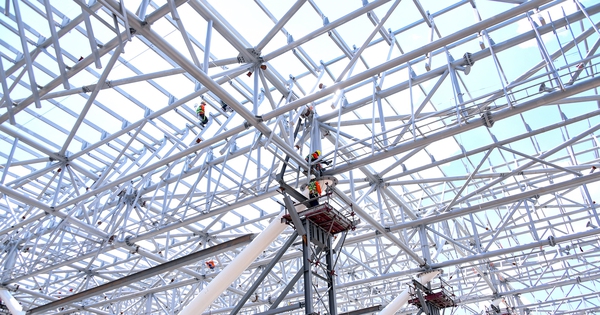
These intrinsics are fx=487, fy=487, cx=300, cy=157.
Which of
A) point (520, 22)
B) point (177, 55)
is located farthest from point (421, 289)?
point (177, 55)

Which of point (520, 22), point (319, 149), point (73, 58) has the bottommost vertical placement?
point (319, 149)

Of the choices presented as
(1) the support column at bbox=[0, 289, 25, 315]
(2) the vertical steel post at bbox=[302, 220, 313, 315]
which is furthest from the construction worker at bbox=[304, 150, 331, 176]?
(1) the support column at bbox=[0, 289, 25, 315]

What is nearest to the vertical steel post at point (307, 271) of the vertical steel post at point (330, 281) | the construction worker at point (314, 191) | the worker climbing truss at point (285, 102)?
the worker climbing truss at point (285, 102)

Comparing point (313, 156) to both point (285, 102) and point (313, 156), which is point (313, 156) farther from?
point (285, 102)

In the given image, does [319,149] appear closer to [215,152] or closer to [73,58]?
[215,152]

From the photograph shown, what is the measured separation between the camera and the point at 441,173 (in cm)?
2638

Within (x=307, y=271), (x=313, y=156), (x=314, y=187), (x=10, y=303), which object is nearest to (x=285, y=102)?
(x=313, y=156)

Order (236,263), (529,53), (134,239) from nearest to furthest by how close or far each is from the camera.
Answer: (236,263) → (529,53) → (134,239)

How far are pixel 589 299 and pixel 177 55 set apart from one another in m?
36.8

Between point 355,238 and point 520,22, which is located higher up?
point 520,22

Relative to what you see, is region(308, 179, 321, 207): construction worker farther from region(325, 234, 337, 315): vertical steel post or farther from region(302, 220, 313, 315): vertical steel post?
region(325, 234, 337, 315): vertical steel post

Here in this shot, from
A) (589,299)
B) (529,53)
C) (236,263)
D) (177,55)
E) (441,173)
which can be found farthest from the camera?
(589,299)

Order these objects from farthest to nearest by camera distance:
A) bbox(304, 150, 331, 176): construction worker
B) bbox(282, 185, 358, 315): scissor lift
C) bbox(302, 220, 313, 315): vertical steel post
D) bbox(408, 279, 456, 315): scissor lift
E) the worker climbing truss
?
bbox(408, 279, 456, 315): scissor lift → bbox(304, 150, 331, 176): construction worker → bbox(282, 185, 358, 315): scissor lift → bbox(302, 220, 313, 315): vertical steel post → the worker climbing truss

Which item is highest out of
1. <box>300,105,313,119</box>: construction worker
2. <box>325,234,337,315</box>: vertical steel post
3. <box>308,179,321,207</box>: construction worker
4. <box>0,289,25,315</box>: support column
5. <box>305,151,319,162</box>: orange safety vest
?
<box>300,105,313,119</box>: construction worker
